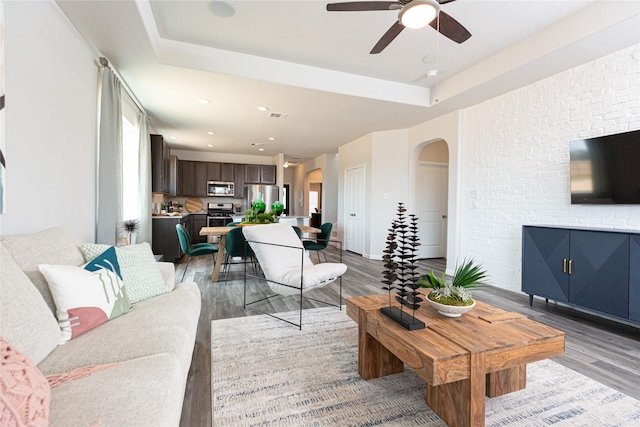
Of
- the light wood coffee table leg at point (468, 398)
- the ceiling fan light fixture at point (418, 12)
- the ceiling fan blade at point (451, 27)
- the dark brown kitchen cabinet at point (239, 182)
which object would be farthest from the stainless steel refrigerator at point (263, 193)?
the light wood coffee table leg at point (468, 398)

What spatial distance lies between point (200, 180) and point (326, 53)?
19.1 feet

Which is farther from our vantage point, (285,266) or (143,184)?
(143,184)

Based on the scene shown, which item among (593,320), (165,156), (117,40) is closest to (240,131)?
(165,156)

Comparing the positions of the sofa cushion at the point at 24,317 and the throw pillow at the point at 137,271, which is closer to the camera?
the sofa cushion at the point at 24,317

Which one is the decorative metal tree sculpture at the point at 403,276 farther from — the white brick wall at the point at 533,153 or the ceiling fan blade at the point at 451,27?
the white brick wall at the point at 533,153

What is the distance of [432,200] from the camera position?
6.00 metres

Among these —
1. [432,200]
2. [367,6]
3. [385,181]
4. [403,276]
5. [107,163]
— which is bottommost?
[403,276]

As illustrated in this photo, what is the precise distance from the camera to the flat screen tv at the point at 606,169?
256 cm

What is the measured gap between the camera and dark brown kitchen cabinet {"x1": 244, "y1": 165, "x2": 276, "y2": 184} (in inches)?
334

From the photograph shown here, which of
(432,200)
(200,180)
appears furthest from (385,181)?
(200,180)

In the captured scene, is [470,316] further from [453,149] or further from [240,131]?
[240,131]

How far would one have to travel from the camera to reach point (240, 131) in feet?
19.4

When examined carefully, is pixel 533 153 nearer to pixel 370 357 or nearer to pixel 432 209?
pixel 432 209

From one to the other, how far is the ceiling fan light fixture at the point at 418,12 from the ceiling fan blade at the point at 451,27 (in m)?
0.16
